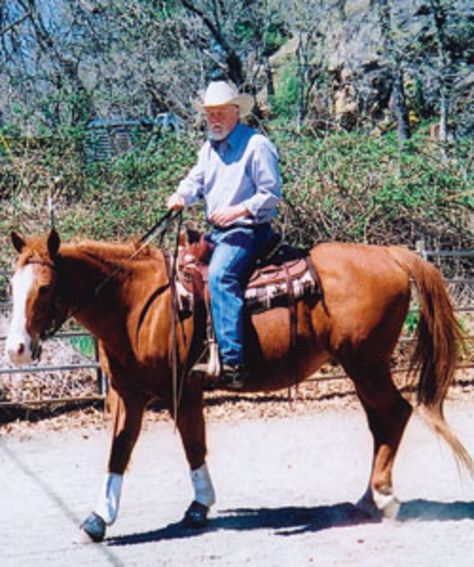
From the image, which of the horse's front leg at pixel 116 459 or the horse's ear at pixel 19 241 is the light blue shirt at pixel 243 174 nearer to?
the horse's ear at pixel 19 241

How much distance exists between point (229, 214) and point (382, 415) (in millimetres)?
1674

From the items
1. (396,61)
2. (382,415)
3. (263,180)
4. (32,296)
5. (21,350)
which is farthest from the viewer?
(396,61)

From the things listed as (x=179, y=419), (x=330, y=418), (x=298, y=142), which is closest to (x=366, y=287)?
(x=179, y=419)

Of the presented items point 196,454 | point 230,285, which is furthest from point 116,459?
point 230,285

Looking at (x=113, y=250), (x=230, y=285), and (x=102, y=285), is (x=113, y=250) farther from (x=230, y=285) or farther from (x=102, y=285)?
(x=230, y=285)

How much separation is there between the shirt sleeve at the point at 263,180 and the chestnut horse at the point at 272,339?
605mm

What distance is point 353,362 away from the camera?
596 cm

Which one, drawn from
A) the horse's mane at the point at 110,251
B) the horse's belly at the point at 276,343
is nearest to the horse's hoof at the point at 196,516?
the horse's belly at the point at 276,343

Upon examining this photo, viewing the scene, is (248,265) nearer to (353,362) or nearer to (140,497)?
(353,362)

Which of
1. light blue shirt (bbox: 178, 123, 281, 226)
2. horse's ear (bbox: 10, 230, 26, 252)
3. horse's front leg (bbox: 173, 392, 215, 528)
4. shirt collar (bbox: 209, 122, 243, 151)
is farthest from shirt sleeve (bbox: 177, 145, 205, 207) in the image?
A: horse's front leg (bbox: 173, 392, 215, 528)

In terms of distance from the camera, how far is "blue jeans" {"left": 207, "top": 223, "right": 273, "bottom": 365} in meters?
5.66

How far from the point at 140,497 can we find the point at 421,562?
2542 millimetres

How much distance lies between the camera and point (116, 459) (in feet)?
19.0

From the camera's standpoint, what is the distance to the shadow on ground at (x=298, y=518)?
18.9 ft
